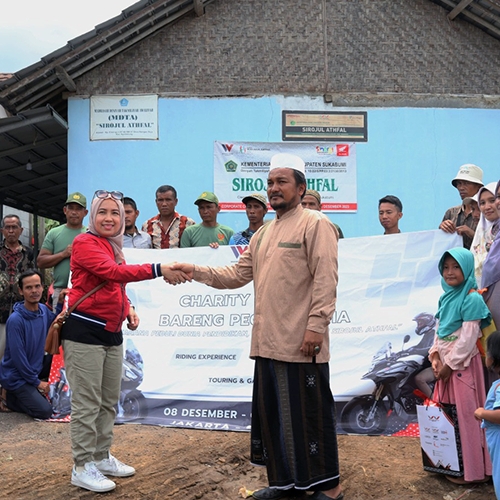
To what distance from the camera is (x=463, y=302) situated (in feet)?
13.2

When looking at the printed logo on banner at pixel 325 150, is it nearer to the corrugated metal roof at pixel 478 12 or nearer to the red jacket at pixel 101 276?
the corrugated metal roof at pixel 478 12

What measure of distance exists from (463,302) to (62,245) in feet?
14.1

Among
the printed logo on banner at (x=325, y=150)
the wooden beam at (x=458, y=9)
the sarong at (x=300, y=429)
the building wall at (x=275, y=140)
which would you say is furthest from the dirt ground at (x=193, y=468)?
the wooden beam at (x=458, y=9)

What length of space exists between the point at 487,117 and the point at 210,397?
6.82 metres

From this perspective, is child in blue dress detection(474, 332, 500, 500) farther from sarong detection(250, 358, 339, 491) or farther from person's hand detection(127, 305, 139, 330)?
person's hand detection(127, 305, 139, 330)

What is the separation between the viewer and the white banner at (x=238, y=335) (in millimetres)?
5359

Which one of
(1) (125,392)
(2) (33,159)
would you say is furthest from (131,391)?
(2) (33,159)

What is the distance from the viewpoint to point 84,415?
3.88m

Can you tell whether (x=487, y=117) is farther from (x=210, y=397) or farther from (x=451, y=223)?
(x=210, y=397)

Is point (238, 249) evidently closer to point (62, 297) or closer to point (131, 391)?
point (131, 391)

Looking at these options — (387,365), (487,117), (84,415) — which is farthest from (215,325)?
(487,117)

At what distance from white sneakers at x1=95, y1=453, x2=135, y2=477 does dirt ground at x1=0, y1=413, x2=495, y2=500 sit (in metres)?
0.05

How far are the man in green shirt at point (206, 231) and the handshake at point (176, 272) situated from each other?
2.40m

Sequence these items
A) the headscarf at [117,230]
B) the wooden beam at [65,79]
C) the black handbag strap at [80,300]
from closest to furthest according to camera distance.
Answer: the black handbag strap at [80,300]
the headscarf at [117,230]
the wooden beam at [65,79]
